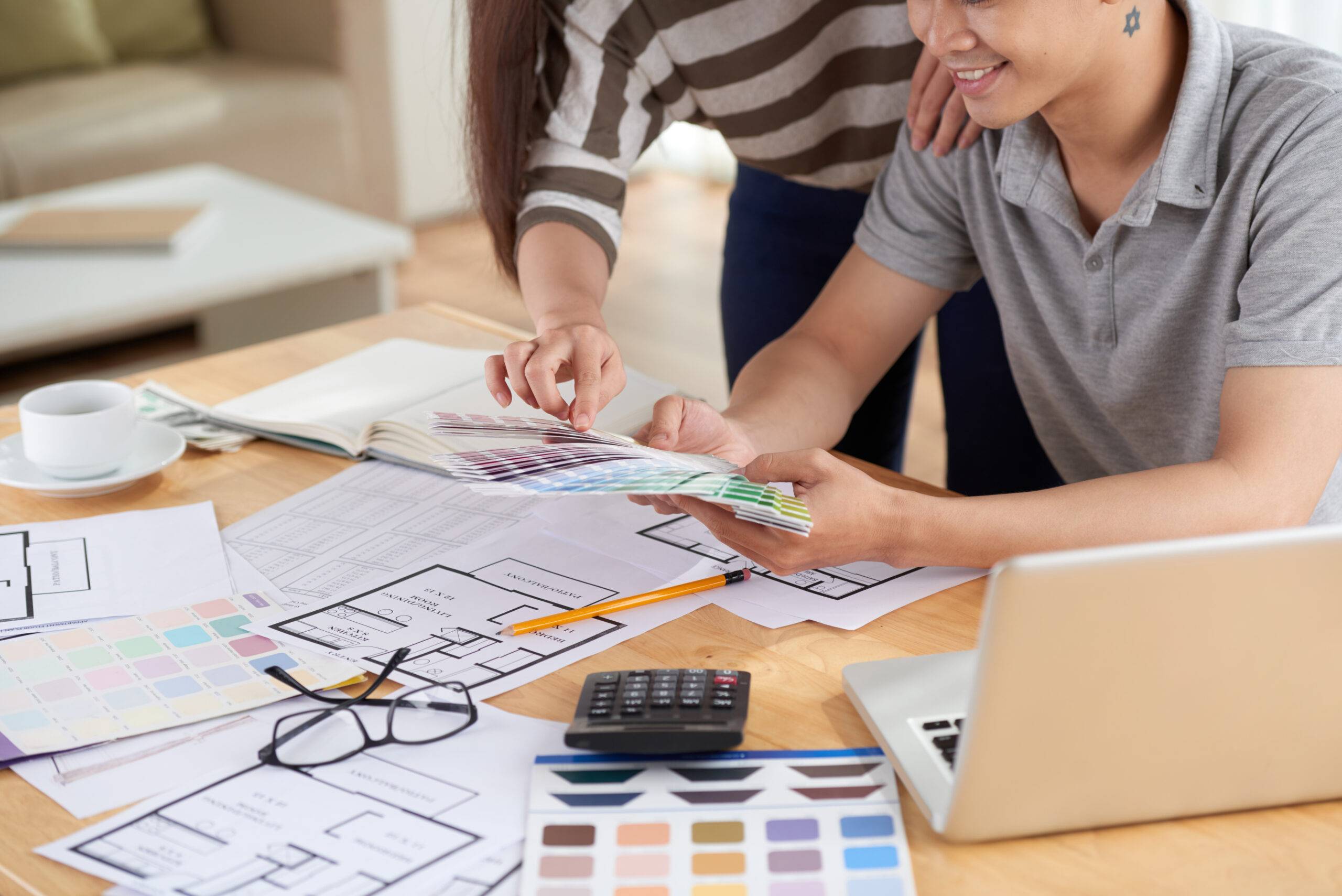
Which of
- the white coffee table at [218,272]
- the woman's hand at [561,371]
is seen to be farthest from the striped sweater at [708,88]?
the white coffee table at [218,272]

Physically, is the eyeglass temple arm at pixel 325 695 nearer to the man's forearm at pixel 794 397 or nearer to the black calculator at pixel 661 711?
the black calculator at pixel 661 711

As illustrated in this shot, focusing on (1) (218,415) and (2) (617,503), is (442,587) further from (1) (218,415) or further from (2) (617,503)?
(1) (218,415)

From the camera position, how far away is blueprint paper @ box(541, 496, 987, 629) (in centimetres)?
93

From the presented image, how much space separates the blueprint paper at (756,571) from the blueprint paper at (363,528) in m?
0.06

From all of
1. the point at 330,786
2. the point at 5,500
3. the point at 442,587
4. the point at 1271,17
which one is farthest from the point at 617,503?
the point at 1271,17

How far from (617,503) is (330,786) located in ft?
1.39

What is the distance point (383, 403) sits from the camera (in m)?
1.26

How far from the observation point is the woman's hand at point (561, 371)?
3.45ft

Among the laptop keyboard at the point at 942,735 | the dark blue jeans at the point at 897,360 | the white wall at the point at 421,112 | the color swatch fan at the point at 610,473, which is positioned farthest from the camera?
the white wall at the point at 421,112

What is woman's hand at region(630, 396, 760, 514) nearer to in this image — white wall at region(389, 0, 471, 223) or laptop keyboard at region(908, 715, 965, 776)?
laptop keyboard at region(908, 715, 965, 776)

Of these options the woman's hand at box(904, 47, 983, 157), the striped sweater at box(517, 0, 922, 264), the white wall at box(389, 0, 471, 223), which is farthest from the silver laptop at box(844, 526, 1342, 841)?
the white wall at box(389, 0, 471, 223)

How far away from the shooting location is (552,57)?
4.40 feet

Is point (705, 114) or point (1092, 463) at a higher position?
point (705, 114)

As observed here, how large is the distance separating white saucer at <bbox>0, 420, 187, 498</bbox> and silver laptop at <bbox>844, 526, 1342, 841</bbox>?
74 centimetres
